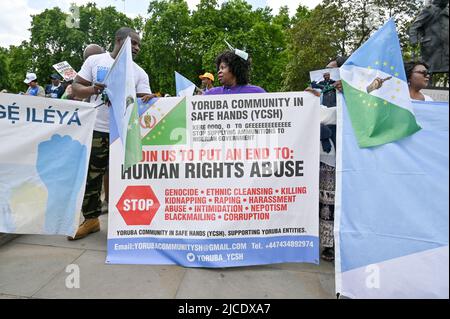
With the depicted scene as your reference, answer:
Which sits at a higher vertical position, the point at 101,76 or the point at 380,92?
the point at 101,76

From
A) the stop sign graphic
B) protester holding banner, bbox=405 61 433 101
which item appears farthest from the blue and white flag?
the stop sign graphic

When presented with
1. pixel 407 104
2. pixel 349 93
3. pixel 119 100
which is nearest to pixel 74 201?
pixel 119 100

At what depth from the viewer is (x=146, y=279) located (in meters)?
2.93

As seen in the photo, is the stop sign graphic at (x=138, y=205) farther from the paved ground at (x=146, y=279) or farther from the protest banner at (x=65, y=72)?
the protest banner at (x=65, y=72)

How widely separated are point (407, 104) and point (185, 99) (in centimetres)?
171

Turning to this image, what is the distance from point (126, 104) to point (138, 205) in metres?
0.86

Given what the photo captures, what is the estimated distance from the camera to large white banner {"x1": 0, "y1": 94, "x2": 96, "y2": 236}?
3.27 meters

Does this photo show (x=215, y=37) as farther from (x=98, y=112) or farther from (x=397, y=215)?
(x=397, y=215)

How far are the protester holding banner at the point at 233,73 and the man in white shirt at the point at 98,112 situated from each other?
73 centimetres

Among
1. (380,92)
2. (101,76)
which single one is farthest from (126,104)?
(380,92)

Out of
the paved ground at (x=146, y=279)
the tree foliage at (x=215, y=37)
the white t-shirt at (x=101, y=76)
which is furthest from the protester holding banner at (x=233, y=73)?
the tree foliage at (x=215, y=37)

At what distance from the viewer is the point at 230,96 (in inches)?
125

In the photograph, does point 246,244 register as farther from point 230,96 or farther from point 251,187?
point 230,96

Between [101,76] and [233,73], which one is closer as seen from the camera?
[233,73]
